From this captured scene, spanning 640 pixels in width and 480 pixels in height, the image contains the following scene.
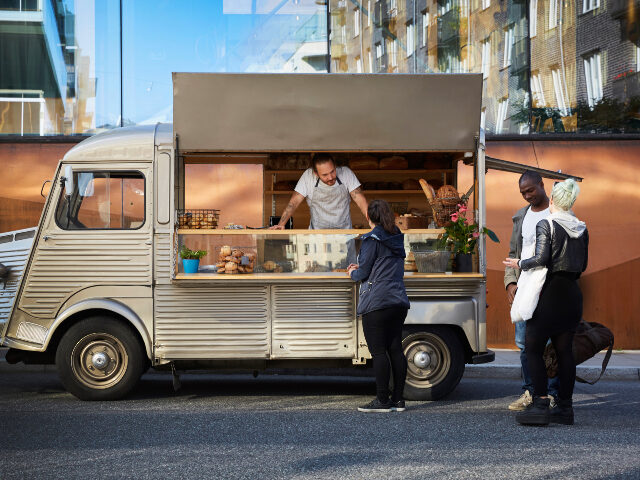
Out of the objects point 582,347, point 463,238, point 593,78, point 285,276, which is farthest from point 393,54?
point 582,347

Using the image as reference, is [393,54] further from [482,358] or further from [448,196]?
[482,358]

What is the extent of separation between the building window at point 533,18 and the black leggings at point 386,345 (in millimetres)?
8262

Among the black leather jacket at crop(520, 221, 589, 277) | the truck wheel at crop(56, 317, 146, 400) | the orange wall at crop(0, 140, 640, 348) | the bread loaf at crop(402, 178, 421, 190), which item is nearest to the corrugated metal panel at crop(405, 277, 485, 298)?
the black leather jacket at crop(520, 221, 589, 277)

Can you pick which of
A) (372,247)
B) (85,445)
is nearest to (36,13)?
(372,247)

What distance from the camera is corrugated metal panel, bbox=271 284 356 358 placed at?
8.55 m

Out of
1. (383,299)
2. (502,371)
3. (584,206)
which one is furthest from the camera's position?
(584,206)

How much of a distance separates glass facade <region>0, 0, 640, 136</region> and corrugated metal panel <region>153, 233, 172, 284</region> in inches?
241

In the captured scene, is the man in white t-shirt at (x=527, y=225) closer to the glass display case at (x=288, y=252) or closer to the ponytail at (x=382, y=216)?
the glass display case at (x=288, y=252)

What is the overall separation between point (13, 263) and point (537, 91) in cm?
885

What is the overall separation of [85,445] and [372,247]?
2892 mm

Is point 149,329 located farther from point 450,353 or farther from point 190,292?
point 450,353

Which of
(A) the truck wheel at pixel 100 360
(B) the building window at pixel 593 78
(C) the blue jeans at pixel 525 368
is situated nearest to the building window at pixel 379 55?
(B) the building window at pixel 593 78

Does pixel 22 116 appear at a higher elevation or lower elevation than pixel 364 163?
higher

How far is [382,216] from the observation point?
789 cm
